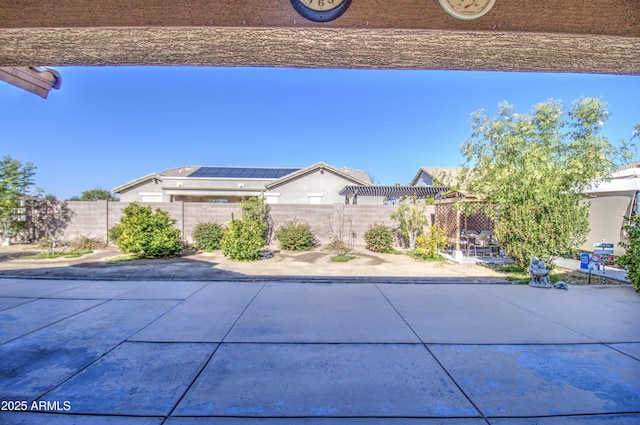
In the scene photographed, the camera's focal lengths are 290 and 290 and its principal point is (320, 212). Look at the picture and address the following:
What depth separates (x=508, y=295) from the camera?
19.0 feet

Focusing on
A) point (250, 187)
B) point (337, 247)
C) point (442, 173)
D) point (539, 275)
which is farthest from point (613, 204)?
point (250, 187)

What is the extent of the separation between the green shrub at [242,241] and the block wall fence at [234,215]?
295 centimetres

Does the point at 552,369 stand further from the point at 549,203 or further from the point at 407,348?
the point at 549,203

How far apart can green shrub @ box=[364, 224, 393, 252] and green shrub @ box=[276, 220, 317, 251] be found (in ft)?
8.09

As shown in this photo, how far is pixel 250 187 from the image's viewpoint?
2167cm

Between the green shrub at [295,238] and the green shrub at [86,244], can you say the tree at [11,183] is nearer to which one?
the green shrub at [86,244]

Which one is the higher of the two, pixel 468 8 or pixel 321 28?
pixel 468 8

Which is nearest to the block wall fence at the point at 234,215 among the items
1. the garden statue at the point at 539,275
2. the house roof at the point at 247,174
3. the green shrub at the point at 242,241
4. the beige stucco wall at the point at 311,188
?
the green shrub at the point at 242,241

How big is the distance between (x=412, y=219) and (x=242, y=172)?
16543 mm

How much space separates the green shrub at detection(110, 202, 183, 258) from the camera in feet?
31.0

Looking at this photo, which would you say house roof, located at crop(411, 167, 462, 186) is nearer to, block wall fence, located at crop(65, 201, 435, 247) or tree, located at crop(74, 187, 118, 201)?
block wall fence, located at crop(65, 201, 435, 247)

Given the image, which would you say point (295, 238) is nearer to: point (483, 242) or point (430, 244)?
point (430, 244)

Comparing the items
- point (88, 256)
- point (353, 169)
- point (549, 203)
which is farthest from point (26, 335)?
point (353, 169)

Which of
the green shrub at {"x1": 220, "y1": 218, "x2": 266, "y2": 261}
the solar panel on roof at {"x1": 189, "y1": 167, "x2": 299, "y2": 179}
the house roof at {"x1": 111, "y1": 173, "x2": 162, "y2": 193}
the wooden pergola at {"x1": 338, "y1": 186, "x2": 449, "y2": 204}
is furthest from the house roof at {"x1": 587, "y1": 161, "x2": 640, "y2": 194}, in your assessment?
the house roof at {"x1": 111, "y1": 173, "x2": 162, "y2": 193}
